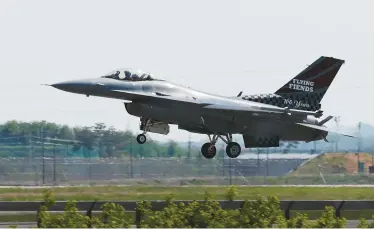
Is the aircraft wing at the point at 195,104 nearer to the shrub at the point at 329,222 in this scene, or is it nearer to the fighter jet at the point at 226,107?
the fighter jet at the point at 226,107

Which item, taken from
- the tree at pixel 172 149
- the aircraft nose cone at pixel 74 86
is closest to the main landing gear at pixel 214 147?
the aircraft nose cone at pixel 74 86

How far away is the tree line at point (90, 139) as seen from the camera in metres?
67.3

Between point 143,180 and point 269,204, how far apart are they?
3325cm

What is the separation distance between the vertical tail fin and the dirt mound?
23827mm

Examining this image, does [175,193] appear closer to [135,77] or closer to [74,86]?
[135,77]

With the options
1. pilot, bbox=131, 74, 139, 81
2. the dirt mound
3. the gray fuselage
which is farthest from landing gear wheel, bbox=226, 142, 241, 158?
the dirt mound

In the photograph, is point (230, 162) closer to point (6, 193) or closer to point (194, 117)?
point (6, 193)

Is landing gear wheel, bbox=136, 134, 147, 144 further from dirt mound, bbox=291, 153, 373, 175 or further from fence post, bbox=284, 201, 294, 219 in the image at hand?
dirt mound, bbox=291, 153, 373, 175

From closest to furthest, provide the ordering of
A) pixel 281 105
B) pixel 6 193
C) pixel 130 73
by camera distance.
Result: pixel 130 73
pixel 281 105
pixel 6 193

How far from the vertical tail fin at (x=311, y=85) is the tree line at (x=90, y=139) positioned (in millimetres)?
26581

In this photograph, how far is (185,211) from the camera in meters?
22.2

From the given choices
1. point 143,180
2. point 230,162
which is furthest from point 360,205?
point 230,162

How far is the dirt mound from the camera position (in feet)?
219

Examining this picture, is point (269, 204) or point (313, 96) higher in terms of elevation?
point (313, 96)
